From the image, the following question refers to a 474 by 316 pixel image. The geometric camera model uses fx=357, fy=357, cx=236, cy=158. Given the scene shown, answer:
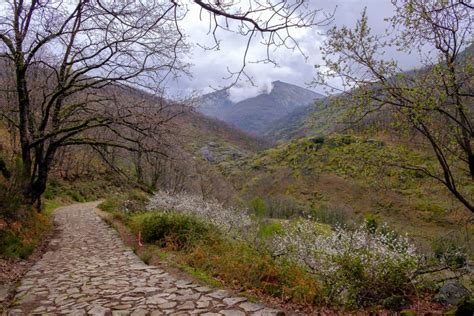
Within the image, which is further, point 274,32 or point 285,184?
point 285,184

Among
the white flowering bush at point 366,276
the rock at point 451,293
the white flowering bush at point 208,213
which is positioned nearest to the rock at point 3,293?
the white flowering bush at point 366,276

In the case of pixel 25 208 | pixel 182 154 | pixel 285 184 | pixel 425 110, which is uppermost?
pixel 425 110

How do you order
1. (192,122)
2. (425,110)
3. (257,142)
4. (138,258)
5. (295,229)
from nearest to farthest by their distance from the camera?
(425,110) → (138,258) → (295,229) → (192,122) → (257,142)

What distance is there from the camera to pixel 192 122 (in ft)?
36.6

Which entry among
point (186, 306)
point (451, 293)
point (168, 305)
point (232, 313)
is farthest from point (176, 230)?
point (451, 293)

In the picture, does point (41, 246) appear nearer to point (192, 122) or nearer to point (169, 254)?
point (169, 254)

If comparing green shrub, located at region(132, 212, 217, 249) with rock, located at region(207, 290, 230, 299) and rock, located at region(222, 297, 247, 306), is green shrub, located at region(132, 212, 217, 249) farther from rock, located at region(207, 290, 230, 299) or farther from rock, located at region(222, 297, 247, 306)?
rock, located at region(222, 297, 247, 306)

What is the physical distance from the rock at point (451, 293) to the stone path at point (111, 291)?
125 inches

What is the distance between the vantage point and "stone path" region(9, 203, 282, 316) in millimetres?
4566

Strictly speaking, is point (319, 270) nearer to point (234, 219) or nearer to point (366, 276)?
point (366, 276)

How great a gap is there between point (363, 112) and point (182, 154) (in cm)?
564

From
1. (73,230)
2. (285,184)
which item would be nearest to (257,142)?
(285,184)

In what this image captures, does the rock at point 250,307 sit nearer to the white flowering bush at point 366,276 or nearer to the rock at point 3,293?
the white flowering bush at point 366,276

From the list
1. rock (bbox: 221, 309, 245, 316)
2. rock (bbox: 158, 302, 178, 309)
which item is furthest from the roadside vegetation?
rock (bbox: 158, 302, 178, 309)
